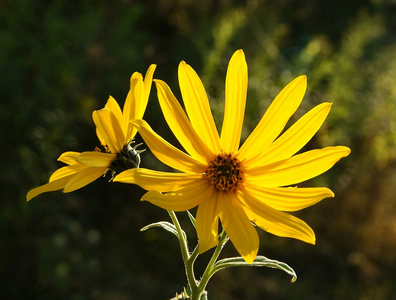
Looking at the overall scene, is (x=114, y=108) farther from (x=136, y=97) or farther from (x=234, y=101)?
(x=234, y=101)

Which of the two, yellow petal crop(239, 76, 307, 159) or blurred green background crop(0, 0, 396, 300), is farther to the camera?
blurred green background crop(0, 0, 396, 300)

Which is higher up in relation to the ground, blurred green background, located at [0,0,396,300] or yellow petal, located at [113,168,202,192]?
blurred green background, located at [0,0,396,300]

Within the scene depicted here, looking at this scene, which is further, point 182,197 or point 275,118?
point 275,118

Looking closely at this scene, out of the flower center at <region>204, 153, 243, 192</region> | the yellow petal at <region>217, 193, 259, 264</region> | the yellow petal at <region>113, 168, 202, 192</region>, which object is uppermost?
the flower center at <region>204, 153, 243, 192</region>

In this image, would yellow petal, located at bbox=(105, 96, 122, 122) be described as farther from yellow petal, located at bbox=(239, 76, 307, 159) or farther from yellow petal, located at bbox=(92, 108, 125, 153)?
yellow petal, located at bbox=(239, 76, 307, 159)

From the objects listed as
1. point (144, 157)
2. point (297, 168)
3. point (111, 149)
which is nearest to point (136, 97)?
point (111, 149)

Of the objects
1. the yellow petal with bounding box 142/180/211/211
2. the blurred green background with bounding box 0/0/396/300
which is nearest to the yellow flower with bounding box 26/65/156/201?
the yellow petal with bounding box 142/180/211/211

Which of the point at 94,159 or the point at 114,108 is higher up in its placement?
the point at 114,108

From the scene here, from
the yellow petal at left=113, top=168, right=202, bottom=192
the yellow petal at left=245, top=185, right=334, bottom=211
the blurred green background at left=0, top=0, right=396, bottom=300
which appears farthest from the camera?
the blurred green background at left=0, top=0, right=396, bottom=300
